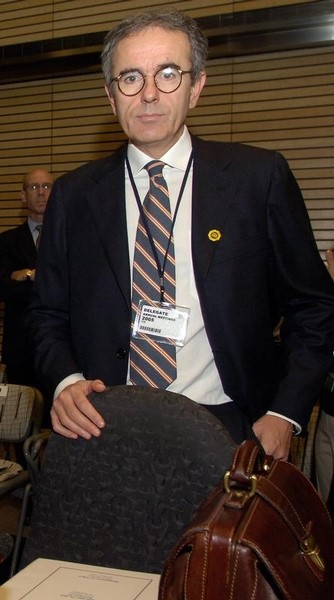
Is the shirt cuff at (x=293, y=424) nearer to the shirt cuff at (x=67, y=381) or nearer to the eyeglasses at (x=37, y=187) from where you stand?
the shirt cuff at (x=67, y=381)

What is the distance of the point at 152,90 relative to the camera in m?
1.66

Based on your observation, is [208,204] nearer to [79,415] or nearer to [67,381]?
[67,381]

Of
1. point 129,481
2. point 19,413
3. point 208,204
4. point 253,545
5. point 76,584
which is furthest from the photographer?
point 19,413

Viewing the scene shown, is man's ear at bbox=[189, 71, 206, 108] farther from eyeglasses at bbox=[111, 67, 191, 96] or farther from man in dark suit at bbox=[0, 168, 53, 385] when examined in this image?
man in dark suit at bbox=[0, 168, 53, 385]

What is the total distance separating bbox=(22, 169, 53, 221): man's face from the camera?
4867 millimetres

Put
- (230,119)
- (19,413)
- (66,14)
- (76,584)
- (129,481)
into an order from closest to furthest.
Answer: (76,584) → (129,481) → (19,413) → (230,119) → (66,14)

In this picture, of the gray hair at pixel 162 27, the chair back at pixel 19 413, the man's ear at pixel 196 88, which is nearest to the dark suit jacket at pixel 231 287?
the man's ear at pixel 196 88

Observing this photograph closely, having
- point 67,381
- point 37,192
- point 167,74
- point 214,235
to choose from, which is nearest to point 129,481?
point 67,381

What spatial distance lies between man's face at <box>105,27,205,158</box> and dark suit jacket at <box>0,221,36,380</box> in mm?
2906

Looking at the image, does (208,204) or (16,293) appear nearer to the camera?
(208,204)

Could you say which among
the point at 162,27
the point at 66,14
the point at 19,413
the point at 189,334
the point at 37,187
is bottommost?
the point at 19,413

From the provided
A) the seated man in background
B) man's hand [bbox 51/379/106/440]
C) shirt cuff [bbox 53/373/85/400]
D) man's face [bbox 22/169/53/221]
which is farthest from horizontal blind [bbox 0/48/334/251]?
man's hand [bbox 51/379/106/440]

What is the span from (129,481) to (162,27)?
1.11m

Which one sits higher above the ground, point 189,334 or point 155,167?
point 155,167
